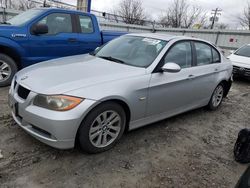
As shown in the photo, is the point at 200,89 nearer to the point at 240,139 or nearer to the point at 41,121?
the point at 240,139

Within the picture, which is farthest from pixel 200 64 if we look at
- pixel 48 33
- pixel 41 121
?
pixel 48 33

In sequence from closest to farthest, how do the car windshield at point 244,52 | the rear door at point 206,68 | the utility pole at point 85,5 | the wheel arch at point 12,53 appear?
the rear door at point 206,68
the wheel arch at point 12,53
the car windshield at point 244,52
the utility pole at point 85,5

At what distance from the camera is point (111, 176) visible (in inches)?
111

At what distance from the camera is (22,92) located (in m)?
3.09

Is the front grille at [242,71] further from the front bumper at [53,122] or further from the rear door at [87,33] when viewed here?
the front bumper at [53,122]

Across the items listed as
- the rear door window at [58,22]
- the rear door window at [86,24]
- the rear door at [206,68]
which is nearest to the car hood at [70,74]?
the rear door at [206,68]

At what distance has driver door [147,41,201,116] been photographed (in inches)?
142

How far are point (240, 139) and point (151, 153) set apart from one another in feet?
4.00

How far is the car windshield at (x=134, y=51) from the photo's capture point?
148 inches

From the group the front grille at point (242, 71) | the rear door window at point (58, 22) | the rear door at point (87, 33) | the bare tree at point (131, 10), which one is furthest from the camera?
the bare tree at point (131, 10)

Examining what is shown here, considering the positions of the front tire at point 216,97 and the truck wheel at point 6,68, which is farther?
the truck wheel at point 6,68

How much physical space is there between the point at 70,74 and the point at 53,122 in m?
0.74

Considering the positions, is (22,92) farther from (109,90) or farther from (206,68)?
(206,68)

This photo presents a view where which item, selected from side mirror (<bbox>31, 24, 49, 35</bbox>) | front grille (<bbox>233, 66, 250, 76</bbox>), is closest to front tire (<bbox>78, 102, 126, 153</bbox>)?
side mirror (<bbox>31, 24, 49, 35</bbox>)
